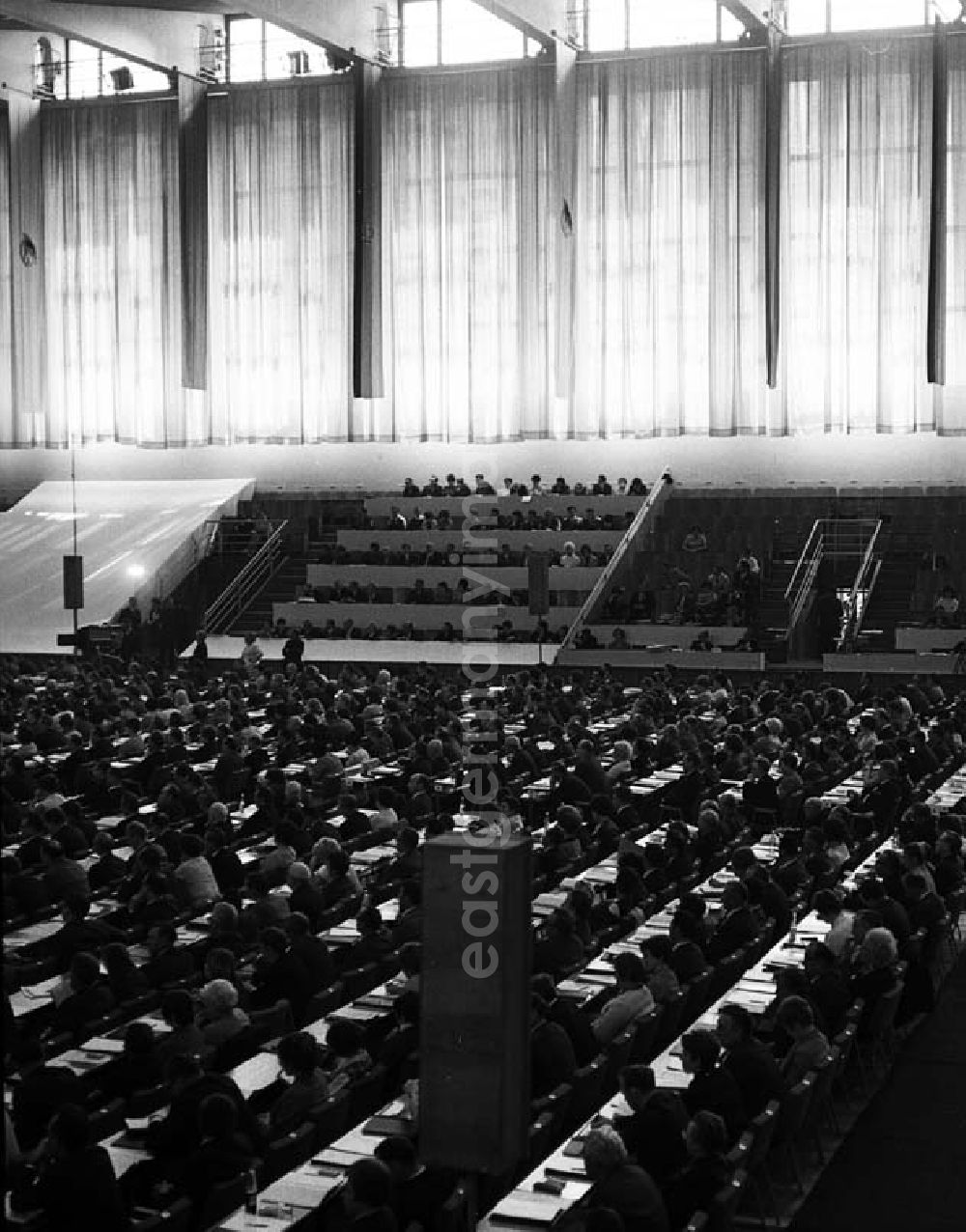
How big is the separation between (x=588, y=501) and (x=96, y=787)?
2115 cm

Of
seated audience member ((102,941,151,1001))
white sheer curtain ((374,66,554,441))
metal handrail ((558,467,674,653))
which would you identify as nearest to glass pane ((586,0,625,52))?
white sheer curtain ((374,66,554,441))

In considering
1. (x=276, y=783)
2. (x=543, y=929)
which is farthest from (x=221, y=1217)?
(x=276, y=783)

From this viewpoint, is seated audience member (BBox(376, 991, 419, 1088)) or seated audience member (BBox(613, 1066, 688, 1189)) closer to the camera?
seated audience member (BBox(613, 1066, 688, 1189))

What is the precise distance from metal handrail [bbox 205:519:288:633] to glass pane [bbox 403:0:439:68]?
33.8 feet

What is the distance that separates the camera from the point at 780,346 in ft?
123

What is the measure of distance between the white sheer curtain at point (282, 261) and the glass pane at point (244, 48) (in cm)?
75

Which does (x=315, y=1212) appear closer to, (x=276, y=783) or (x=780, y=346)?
(x=276, y=783)

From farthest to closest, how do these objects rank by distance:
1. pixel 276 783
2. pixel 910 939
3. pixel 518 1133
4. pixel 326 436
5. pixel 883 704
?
pixel 326 436
pixel 883 704
pixel 276 783
pixel 910 939
pixel 518 1133

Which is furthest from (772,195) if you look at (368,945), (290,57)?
(368,945)

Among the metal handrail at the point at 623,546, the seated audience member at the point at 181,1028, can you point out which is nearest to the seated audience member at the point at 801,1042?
the seated audience member at the point at 181,1028

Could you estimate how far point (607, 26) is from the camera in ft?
127

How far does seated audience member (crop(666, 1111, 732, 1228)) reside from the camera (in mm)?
7477

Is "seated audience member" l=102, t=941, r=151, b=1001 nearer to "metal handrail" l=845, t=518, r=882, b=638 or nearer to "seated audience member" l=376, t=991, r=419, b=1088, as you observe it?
"seated audience member" l=376, t=991, r=419, b=1088

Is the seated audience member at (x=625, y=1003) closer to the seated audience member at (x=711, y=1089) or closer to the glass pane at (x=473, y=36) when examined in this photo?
the seated audience member at (x=711, y=1089)
